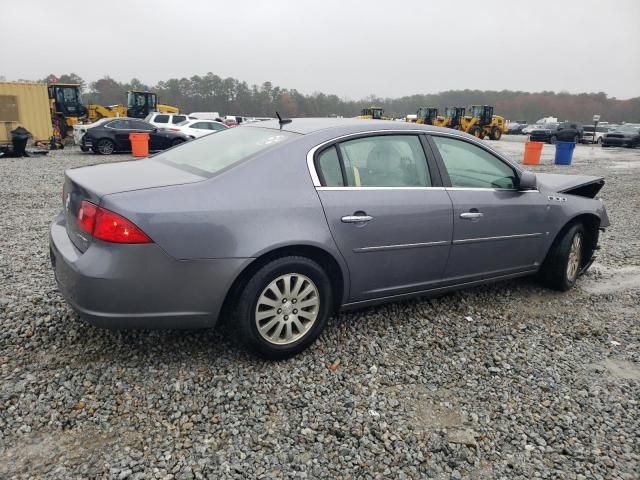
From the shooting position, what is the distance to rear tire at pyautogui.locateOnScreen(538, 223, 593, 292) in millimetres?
4336

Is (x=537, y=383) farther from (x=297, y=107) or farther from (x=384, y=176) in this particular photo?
(x=297, y=107)

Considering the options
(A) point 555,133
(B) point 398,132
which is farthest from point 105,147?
(A) point 555,133

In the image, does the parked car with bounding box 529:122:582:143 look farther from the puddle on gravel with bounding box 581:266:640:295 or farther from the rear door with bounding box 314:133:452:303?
the rear door with bounding box 314:133:452:303

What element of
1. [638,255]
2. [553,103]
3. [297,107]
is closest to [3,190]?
[638,255]

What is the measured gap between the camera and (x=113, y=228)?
252 cm

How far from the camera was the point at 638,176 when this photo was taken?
15328mm

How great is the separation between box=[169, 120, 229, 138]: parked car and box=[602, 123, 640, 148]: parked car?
26592 mm

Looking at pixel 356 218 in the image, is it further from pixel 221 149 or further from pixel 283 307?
pixel 221 149

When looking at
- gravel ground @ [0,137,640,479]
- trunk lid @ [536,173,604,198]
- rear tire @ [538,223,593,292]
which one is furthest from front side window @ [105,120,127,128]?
rear tire @ [538,223,593,292]

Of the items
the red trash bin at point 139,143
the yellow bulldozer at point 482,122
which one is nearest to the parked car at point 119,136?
the red trash bin at point 139,143

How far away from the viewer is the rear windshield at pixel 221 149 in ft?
10.1

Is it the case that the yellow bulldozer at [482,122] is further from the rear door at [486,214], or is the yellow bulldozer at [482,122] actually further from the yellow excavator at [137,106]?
the rear door at [486,214]

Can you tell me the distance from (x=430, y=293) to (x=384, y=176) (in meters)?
1.00

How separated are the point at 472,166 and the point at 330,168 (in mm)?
1348
